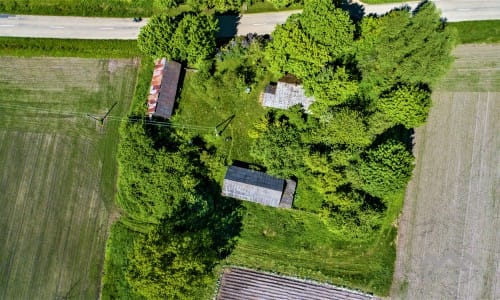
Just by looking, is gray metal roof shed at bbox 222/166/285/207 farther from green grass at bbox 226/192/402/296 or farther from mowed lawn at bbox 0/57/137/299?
mowed lawn at bbox 0/57/137/299

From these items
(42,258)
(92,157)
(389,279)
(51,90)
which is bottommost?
(42,258)

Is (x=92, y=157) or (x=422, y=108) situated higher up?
(x=422, y=108)

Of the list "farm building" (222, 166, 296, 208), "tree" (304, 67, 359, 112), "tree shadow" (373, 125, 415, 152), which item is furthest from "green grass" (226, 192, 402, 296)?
"tree" (304, 67, 359, 112)

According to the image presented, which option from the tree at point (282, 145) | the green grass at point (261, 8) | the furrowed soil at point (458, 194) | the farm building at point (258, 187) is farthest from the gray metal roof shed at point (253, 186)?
the green grass at point (261, 8)

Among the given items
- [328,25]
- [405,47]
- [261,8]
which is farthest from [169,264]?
[405,47]

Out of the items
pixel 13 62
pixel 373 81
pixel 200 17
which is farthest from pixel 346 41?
pixel 13 62

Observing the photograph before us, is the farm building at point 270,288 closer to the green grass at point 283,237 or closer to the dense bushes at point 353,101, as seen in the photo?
the green grass at point 283,237

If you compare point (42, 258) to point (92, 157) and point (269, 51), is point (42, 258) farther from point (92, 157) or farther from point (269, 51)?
point (269, 51)
